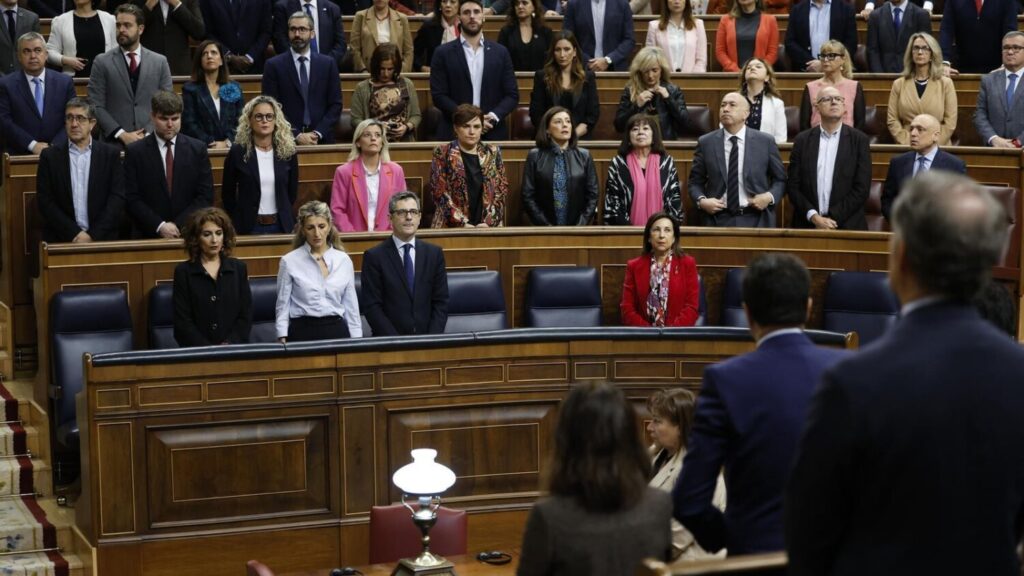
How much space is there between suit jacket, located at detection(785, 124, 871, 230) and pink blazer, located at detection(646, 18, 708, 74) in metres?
1.62

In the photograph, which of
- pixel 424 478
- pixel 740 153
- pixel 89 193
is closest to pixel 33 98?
pixel 89 193

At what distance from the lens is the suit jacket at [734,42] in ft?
27.3

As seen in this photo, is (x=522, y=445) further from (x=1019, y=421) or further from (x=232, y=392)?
(x=1019, y=421)

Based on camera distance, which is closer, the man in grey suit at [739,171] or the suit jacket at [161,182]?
the suit jacket at [161,182]

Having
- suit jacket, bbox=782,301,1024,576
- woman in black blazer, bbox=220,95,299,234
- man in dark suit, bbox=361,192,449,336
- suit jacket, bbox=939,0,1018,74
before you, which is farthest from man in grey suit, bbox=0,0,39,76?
suit jacket, bbox=782,301,1024,576

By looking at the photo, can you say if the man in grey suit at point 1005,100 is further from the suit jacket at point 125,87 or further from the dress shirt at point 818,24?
the suit jacket at point 125,87

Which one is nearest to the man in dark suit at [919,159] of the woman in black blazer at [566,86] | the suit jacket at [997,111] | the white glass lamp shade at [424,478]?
the suit jacket at [997,111]

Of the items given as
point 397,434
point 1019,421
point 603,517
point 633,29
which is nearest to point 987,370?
point 1019,421

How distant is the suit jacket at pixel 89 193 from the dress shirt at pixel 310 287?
41.7 inches

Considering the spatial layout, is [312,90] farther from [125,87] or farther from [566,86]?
[566,86]

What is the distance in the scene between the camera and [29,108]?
692 centimetres

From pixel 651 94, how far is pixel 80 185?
286 cm

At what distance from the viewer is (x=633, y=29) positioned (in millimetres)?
8625

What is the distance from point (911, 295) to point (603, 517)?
34.1 inches
